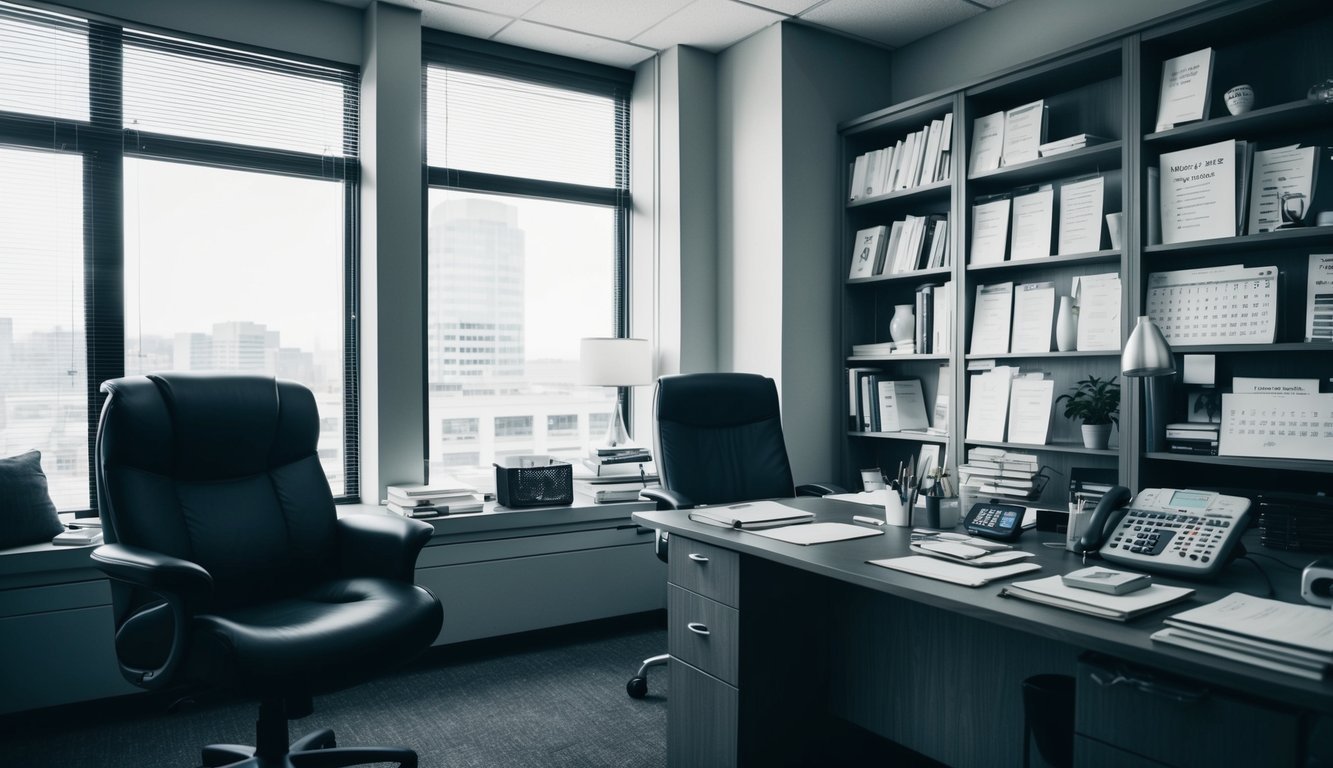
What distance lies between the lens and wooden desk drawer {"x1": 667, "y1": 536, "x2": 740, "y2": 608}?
2.06 metres

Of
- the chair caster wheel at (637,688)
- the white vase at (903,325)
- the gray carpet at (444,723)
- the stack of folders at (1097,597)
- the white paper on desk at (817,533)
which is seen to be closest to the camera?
the stack of folders at (1097,597)

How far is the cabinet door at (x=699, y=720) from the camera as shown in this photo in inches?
81.8

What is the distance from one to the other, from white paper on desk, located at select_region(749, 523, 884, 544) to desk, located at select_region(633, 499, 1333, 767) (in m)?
0.04

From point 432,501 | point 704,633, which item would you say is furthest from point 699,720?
point 432,501

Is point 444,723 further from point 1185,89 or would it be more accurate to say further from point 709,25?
point 1185,89

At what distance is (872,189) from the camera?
3834 mm

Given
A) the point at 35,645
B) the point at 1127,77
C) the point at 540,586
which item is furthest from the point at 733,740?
the point at 1127,77

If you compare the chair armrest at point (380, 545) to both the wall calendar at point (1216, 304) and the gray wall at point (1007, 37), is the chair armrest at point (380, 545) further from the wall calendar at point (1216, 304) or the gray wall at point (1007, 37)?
the gray wall at point (1007, 37)

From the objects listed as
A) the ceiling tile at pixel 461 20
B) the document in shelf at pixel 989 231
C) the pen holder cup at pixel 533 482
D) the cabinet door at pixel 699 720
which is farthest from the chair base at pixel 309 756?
the ceiling tile at pixel 461 20

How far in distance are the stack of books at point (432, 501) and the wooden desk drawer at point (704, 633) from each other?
4.39 ft

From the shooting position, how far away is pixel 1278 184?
2605 millimetres

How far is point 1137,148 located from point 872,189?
122 cm

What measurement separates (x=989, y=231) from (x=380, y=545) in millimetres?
2536

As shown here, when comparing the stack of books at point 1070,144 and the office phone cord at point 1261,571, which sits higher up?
the stack of books at point 1070,144
